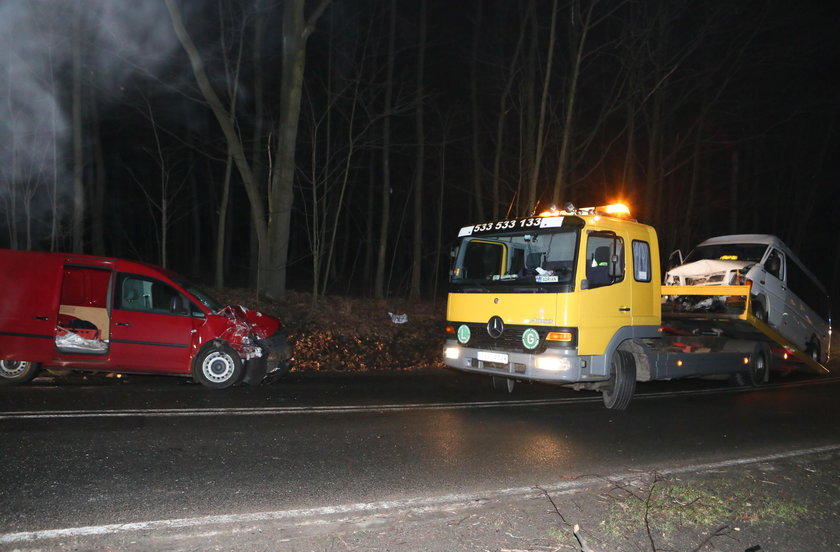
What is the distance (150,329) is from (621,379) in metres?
7.00

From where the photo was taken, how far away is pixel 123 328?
8773 mm

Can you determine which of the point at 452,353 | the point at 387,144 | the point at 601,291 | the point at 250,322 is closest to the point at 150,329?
the point at 250,322

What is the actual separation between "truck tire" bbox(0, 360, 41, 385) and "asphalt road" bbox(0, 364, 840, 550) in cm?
22

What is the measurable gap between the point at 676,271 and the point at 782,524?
8.52m

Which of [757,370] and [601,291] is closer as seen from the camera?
[601,291]

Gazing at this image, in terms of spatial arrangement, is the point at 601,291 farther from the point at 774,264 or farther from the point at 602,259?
the point at 774,264

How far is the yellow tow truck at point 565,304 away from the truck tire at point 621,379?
0.01 meters

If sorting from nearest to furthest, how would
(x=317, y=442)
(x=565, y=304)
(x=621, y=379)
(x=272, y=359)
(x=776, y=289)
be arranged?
(x=317, y=442) < (x=565, y=304) < (x=621, y=379) < (x=272, y=359) < (x=776, y=289)

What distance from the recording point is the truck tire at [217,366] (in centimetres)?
895

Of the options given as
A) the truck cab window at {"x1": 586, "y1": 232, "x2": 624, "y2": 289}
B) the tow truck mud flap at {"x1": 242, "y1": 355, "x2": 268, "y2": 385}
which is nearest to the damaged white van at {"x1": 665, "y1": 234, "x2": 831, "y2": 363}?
the truck cab window at {"x1": 586, "y1": 232, "x2": 624, "y2": 289}

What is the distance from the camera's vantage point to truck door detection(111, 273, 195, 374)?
8.77 m

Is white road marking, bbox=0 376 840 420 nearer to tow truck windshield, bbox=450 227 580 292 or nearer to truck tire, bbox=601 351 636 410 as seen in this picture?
truck tire, bbox=601 351 636 410

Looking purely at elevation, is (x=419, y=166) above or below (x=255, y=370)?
above

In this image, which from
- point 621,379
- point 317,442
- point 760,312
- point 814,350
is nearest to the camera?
point 317,442
